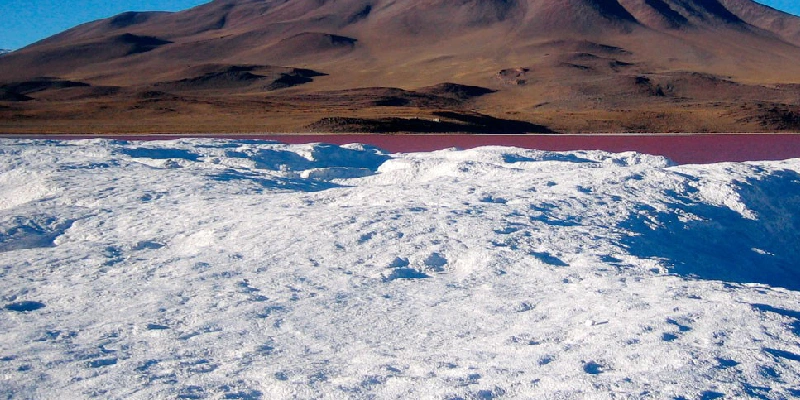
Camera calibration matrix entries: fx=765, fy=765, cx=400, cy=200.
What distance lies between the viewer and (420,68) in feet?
261

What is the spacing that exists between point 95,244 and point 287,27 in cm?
10455

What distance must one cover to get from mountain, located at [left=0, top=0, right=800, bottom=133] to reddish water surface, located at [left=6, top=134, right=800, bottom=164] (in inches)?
207

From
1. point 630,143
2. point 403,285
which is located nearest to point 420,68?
point 630,143

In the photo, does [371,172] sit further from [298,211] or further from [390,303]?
[390,303]

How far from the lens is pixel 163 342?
419 cm

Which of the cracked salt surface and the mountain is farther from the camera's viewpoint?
the mountain

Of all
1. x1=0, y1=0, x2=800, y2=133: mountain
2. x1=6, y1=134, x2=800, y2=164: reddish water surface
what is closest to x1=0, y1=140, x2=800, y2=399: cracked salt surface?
x1=6, y1=134, x2=800, y2=164: reddish water surface

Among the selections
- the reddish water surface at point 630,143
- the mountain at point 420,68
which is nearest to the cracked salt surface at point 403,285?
the reddish water surface at point 630,143

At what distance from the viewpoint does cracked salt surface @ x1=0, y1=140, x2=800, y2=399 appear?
3.60m

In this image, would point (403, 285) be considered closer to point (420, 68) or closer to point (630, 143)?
point (630, 143)

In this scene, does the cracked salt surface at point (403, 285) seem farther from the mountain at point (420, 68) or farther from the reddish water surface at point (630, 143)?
the mountain at point (420, 68)

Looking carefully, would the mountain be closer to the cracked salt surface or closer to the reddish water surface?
the reddish water surface

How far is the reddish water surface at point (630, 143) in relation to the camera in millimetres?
18188

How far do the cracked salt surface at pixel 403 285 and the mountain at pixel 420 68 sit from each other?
771 inches
